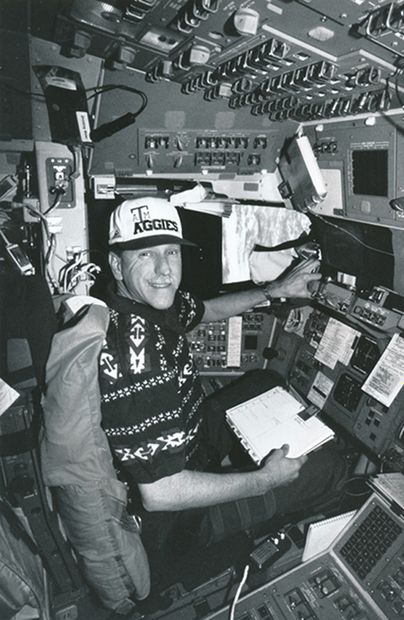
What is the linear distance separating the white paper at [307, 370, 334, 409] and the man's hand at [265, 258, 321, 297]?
503 millimetres

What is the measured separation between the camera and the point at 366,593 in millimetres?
1696

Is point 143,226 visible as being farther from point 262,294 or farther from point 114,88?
point 262,294

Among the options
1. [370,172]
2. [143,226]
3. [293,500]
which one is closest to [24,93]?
[143,226]

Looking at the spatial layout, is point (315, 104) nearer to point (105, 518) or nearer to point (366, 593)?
point (105, 518)

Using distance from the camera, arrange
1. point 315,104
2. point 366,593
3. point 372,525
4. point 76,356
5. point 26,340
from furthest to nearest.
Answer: point 315,104 < point 372,525 < point 366,593 < point 26,340 < point 76,356

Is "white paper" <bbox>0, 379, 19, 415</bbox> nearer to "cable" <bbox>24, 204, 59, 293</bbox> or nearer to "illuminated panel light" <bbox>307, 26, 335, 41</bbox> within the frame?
"cable" <bbox>24, 204, 59, 293</bbox>

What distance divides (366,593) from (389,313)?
1230mm

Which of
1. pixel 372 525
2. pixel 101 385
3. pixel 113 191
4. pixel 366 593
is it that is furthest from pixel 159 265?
pixel 366 593

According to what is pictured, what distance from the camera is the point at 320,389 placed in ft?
8.09

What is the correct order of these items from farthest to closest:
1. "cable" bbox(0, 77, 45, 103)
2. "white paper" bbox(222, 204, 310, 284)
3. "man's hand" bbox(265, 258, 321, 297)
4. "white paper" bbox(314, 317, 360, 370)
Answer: "white paper" bbox(222, 204, 310, 284) → "man's hand" bbox(265, 258, 321, 297) → "white paper" bbox(314, 317, 360, 370) → "cable" bbox(0, 77, 45, 103)

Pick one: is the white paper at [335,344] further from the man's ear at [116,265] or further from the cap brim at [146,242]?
the man's ear at [116,265]

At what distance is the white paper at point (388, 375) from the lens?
1.99 metres

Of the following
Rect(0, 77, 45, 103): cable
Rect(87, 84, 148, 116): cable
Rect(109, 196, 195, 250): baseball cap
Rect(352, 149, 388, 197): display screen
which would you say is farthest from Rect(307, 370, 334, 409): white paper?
Rect(0, 77, 45, 103): cable

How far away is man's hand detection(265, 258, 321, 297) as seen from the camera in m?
2.41
